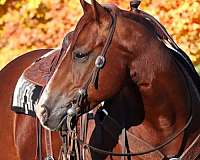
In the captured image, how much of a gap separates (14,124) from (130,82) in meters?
1.63

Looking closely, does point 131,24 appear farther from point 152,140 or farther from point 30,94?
point 30,94

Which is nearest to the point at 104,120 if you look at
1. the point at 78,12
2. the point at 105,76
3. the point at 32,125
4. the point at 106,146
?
the point at 106,146

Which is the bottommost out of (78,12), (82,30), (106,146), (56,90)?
(106,146)

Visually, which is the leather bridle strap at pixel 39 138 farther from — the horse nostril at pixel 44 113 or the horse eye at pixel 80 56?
the horse eye at pixel 80 56

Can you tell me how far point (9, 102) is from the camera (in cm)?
549

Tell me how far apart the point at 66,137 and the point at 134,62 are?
761 mm

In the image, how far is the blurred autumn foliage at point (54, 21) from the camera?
8211mm

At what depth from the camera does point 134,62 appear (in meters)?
3.95

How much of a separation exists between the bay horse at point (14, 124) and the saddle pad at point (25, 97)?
3.1 inches

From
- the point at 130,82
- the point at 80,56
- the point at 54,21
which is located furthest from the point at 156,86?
the point at 54,21

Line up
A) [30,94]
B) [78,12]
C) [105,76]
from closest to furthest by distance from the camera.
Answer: [105,76] < [30,94] < [78,12]

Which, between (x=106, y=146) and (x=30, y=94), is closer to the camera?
(x=106, y=146)

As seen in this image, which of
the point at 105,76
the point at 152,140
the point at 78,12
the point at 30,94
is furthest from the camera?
the point at 78,12

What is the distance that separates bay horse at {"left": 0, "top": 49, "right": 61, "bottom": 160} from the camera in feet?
17.0
